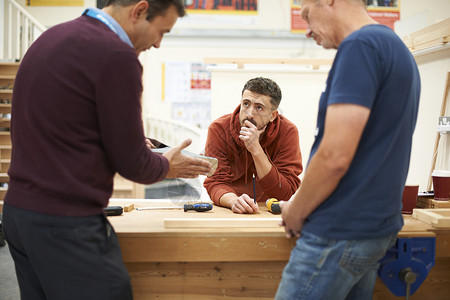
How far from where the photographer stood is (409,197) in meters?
1.66

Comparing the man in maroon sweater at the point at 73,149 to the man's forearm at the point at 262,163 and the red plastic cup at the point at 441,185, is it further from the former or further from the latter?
the red plastic cup at the point at 441,185

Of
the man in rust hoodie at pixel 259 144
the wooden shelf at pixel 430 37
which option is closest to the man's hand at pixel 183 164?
the man in rust hoodie at pixel 259 144

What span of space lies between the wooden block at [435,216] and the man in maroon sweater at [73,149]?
1.02m

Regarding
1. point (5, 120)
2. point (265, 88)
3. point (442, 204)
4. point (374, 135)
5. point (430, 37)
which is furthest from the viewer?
point (5, 120)

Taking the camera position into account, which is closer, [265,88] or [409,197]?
[409,197]

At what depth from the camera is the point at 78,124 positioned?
1.03 metres

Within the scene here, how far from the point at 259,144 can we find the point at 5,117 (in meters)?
4.57

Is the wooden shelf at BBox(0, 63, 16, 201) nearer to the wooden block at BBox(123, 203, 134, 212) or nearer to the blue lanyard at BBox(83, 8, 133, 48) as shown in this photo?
the wooden block at BBox(123, 203, 134, 212)

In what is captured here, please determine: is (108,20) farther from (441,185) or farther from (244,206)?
(441,185)

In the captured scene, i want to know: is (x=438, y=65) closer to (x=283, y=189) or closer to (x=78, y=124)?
(x=283, y=189)

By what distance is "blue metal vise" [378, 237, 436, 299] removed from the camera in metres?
1.32

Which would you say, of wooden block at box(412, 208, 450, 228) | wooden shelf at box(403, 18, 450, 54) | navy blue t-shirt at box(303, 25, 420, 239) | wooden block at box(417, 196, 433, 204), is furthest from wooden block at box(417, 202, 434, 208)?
wooden shelf at box(403, 18, 450, 54)

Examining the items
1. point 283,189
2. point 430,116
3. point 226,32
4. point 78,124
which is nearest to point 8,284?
point 283,189

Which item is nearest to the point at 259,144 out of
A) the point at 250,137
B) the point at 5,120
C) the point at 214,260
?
the point at 250,137
